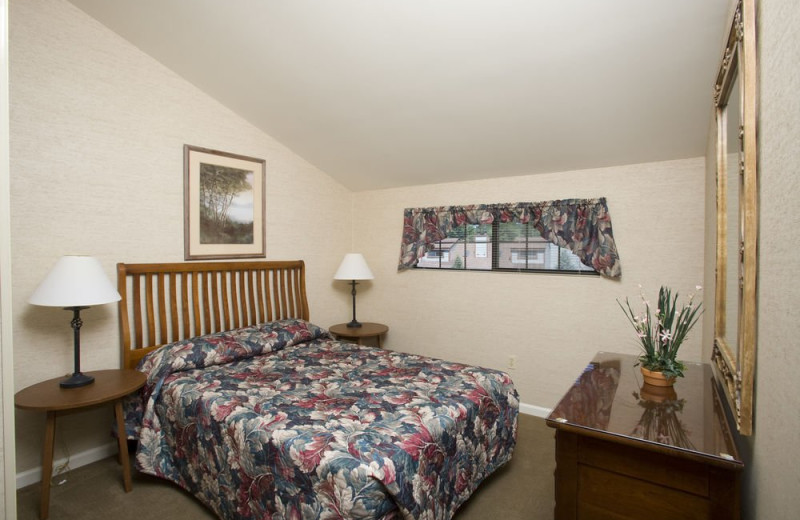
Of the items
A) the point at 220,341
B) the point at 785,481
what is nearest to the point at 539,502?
the point at 785,481

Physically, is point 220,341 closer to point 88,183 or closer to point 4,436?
point 88,183

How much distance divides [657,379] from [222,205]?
319 cm

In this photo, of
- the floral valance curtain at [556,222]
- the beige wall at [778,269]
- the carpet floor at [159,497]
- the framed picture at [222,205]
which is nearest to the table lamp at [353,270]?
the floral valance curtain at [556,222]

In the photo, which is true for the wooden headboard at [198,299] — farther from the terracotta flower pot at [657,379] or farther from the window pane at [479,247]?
the terracotta flower pot at [657,379]

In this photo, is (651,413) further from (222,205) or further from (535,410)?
(222,205)

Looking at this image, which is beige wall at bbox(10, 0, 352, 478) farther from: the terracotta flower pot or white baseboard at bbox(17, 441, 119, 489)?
the terracotta flower pot

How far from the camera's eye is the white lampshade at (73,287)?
86.4 inches

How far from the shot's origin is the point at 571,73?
2.33 meters

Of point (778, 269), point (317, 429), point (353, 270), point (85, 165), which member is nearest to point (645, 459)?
point (778, 269)

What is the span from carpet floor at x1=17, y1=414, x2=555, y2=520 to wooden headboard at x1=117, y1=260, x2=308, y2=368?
69cm

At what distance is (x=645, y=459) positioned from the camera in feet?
4.04

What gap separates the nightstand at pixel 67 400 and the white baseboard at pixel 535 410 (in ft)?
9.43

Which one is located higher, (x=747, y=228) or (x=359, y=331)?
(x=747, y=228)

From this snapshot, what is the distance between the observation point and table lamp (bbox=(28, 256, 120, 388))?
7.22 ft
